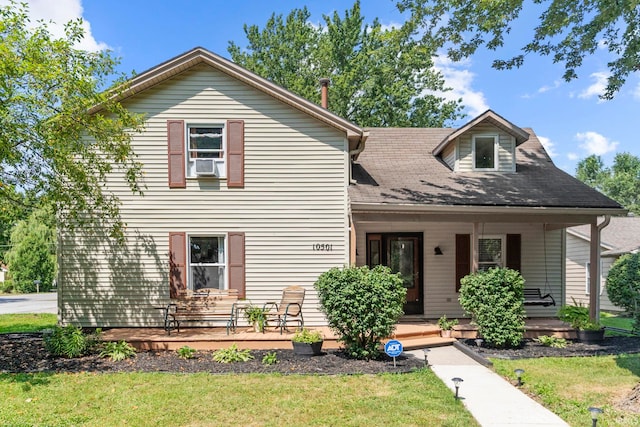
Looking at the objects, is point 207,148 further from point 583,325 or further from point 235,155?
point 583,325

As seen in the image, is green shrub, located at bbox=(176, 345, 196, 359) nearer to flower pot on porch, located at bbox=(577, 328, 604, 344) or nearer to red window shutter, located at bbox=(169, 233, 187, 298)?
red window shutter, located at bbox=(169, 233, 187, 298)

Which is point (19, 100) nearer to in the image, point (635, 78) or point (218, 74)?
point (218, 74)

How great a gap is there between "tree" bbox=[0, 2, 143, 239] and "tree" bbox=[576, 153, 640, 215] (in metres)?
48.5

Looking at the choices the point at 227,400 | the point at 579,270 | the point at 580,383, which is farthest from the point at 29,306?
the point at 579,270

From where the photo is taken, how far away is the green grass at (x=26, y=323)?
35.0 ft

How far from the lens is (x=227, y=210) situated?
955 cm

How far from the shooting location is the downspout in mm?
9164

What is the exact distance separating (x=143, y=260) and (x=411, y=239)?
260 inches

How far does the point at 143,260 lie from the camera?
9438 millimetres

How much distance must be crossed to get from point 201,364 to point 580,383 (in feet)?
19.0

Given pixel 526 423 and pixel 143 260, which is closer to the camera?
pixel 526 423

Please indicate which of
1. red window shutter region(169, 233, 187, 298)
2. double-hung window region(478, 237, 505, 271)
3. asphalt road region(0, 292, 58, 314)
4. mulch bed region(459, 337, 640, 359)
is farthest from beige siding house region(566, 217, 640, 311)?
asphalt road region(0, 292, 58, 314)

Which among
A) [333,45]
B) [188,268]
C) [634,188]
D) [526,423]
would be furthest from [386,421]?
[634,188]

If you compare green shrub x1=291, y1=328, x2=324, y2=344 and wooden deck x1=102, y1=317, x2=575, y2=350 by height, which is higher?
green shrub x1=291, y1=328, x2=324, y2=344
